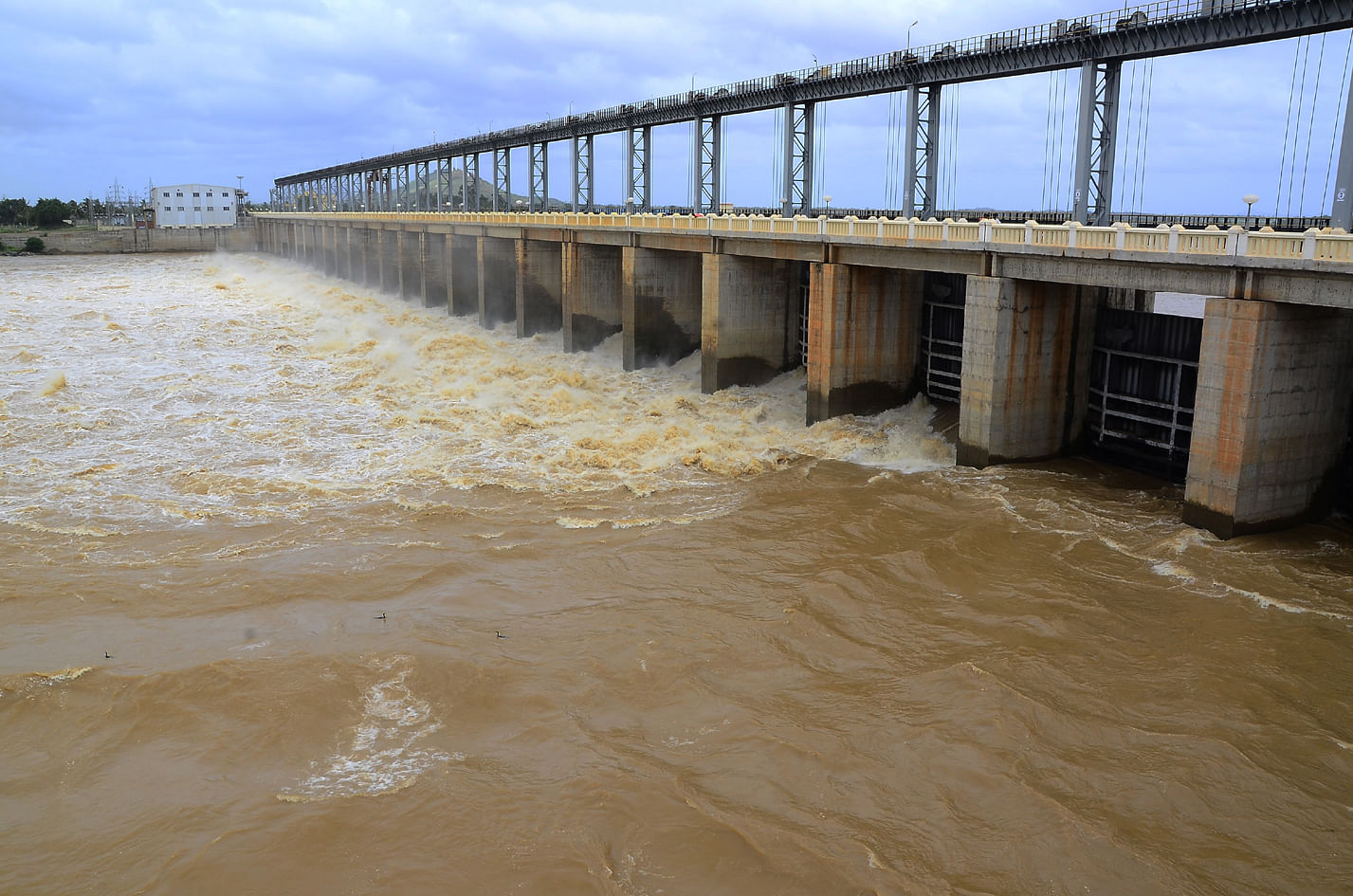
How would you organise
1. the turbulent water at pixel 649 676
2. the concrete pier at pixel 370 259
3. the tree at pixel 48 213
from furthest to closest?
the tree at pixel 48 213 < the concrete pier at pixel 370 259 < the turbulent water at pixel 649 676

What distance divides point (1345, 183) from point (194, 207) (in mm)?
172825

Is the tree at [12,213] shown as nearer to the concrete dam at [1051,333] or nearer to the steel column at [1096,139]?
the concrete dam at [1051,333]

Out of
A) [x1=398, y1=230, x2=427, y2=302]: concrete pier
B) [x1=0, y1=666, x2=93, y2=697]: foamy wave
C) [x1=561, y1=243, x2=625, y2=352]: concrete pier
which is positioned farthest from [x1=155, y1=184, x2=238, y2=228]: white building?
[x1=0, y1=666, x2=93, y2=697]: foamy wave

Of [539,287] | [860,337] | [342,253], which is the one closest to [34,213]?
[342,253]

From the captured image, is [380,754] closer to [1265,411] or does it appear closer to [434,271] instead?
[1265,411]

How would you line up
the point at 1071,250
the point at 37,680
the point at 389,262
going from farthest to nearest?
the point at 389,262 → the point at 1071,250 → the point at 37,680

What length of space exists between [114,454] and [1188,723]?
89.3ft

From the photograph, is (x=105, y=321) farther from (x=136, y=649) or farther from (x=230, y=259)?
(x=230, y=259)

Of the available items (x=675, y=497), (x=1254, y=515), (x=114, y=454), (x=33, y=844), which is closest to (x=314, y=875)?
(x=33, y=844)

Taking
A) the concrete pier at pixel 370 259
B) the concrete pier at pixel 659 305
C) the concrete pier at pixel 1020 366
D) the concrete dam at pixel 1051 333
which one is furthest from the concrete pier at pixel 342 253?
the concrete pier at pixel 1020 366

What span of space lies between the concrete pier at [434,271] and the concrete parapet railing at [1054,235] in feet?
117

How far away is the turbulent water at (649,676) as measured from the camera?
1126cm

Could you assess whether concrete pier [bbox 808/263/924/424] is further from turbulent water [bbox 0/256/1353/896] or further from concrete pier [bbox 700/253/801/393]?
concrete pier [bbox 700/253/801/393]

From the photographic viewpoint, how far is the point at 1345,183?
25.6m
